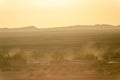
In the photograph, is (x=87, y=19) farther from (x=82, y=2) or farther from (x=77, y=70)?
(x=77, y=70)

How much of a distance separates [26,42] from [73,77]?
0.49m

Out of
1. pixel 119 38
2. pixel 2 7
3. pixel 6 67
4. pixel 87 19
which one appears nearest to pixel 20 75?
pixel 6 67

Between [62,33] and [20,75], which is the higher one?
[62,33]

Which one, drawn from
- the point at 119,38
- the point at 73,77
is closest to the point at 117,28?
the point at 119,38

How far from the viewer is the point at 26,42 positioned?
6.64 ft

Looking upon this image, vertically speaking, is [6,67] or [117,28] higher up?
[117,28]

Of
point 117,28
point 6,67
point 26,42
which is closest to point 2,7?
point 26,42

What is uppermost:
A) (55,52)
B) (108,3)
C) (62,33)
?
(108,3)

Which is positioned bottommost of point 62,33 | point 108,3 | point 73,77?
point 73,77

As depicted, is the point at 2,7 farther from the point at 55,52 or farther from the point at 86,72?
the point at 86,72

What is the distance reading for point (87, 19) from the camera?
80.5 inches

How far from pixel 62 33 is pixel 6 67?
553 mm

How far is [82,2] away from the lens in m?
2.05

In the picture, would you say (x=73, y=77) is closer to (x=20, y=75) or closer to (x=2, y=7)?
(x=20, y=75)
